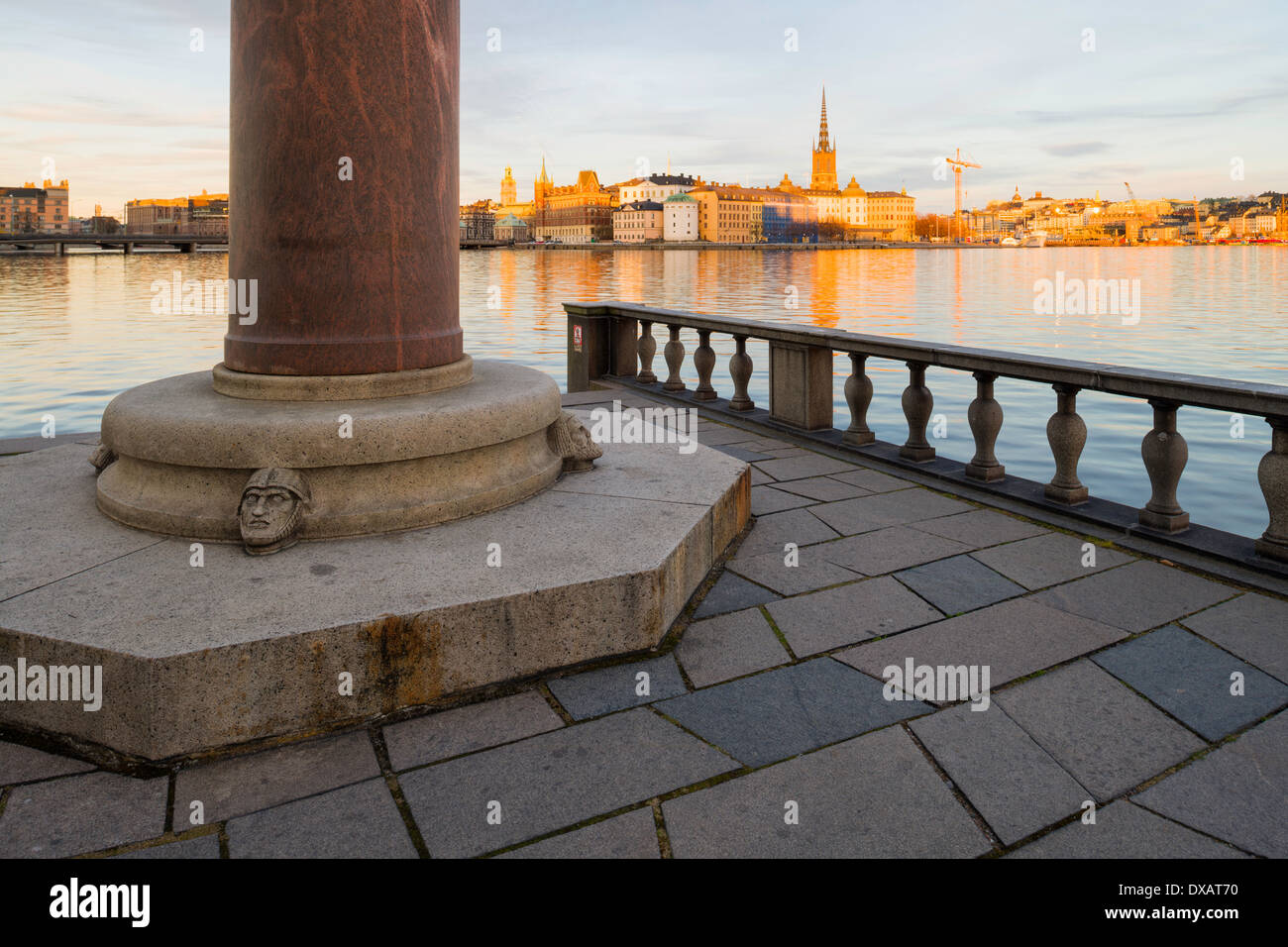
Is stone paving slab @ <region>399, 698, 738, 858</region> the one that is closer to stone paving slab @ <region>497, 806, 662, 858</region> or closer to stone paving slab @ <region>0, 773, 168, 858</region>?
stone paving slab @ <region>497, 806, 662, 858</region>

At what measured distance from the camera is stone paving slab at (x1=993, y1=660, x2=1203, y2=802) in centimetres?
286

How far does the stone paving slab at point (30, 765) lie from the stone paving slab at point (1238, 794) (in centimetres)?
311

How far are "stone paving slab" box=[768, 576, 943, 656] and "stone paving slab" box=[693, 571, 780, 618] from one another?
0.33 ft

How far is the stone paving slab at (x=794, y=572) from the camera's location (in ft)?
14.4

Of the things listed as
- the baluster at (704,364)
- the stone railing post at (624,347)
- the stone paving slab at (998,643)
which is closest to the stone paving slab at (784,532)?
the stone paving slab at (998,643)

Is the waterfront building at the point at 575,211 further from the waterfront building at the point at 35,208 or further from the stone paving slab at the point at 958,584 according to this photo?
the stone paving slab at the point at 958,584

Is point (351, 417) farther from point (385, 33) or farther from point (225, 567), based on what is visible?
point (385, 33)

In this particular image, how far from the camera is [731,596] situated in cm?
426

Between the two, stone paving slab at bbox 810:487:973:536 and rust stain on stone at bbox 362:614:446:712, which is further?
stone paving slab at bbox 810:487:973:536

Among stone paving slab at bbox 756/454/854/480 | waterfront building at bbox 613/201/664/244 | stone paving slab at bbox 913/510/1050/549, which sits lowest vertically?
stone paving slab at bbox 913/510/1050/549

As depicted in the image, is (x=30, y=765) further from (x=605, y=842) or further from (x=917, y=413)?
(x=917, y=413)

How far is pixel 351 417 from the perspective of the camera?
13.1ft

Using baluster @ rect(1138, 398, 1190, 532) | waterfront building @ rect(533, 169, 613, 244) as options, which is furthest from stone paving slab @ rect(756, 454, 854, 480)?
waterfront building @ rect(533, 169, 613, 244)
